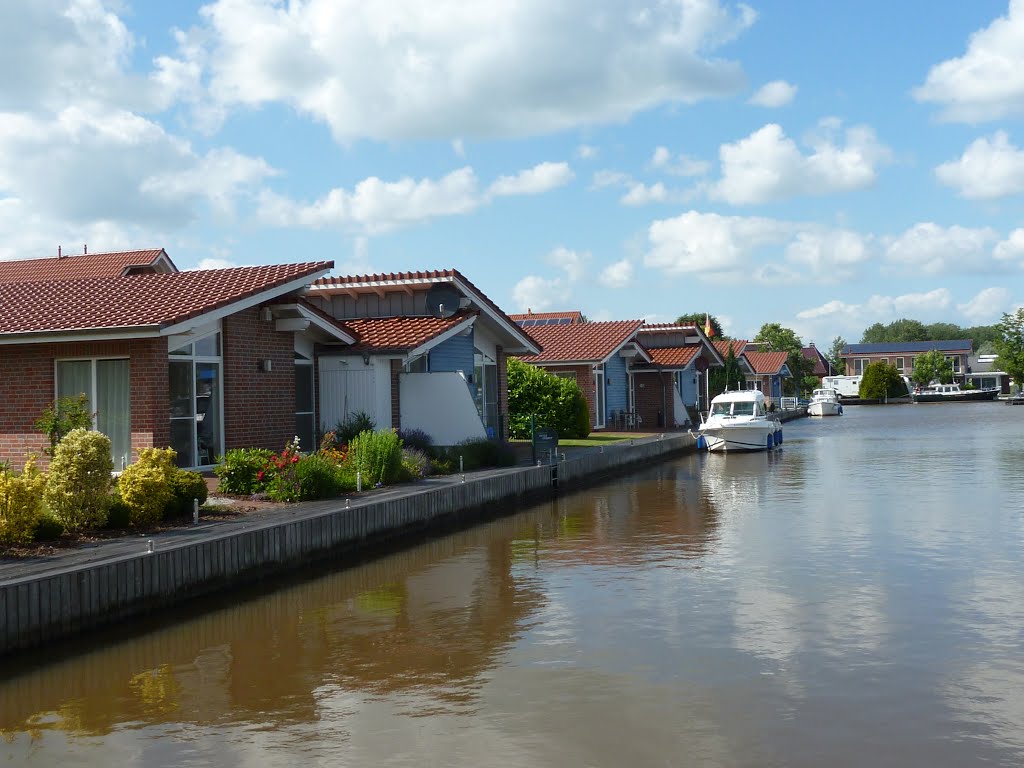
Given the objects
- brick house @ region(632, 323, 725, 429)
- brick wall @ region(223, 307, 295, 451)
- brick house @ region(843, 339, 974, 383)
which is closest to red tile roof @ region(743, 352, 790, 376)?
brick house @ region(632, 323, 725, 429)

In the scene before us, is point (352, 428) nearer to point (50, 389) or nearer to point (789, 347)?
point (50, 389)

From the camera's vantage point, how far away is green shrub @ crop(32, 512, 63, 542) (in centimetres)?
1327

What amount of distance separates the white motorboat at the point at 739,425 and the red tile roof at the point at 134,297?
1884cm

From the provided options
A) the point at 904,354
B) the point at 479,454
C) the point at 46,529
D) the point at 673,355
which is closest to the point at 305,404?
the point at 479,454

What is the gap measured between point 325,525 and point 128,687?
566 centimetres

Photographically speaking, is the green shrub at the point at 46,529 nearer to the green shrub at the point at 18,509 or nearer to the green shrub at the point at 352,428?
the green shrub at the point at 18,509

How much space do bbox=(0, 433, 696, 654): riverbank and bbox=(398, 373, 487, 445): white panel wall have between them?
459cm

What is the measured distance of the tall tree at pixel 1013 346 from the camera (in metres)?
104

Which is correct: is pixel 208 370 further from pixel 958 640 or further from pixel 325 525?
pixel 958 640

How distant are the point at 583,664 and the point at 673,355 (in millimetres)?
41225

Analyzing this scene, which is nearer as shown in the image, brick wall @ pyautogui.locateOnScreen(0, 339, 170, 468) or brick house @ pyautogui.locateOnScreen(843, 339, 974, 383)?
brick wall @ pyautogui.locateOnScreen(0, 339, 170, 468)

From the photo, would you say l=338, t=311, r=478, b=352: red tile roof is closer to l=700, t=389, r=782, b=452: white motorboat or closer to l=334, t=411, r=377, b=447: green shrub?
l=334, t=411, r=377, b=447: green shrub

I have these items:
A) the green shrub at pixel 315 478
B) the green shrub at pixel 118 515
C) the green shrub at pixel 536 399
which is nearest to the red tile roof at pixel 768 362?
the green shrub at pixel 536 399

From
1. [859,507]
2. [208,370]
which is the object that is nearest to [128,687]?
[208,370]
